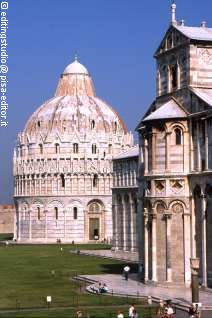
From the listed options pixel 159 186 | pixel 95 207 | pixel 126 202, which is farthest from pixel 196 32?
pixel 95 207

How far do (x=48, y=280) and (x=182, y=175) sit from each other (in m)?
13.1

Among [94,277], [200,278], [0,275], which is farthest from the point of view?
[0,275]

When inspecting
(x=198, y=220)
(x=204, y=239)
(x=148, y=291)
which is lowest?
(x=148, y=291)

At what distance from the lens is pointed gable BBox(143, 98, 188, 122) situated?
1847 inches

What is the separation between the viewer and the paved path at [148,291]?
4009 centimetres

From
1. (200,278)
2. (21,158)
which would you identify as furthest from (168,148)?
(21,158)

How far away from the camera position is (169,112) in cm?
4738

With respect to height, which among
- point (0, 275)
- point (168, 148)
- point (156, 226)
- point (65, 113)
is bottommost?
point (0, 275)

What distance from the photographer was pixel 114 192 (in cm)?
8400

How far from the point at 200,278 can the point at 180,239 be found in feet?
8.98

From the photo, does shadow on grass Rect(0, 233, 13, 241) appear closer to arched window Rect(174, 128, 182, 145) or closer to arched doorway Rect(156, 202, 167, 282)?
arched doorway Rect(156, 202, 167, 282)

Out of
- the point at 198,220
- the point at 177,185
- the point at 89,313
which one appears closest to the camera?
the point at 89,313

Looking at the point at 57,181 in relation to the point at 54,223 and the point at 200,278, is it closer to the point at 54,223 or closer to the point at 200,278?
the point at 54,223

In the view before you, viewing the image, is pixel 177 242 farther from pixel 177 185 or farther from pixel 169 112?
pixel 169 112
